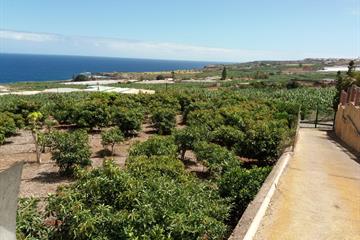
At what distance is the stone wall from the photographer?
19984 millimetres

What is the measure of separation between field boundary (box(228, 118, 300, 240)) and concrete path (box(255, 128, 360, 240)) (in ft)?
0.53

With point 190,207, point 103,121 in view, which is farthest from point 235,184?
point 103,121

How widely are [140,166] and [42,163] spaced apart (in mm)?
8661

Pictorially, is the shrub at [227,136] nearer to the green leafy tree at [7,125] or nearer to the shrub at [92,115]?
the shrub at [92,115]

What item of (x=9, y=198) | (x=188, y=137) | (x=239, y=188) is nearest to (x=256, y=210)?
(x=239, y=188)

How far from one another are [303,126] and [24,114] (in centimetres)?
2161

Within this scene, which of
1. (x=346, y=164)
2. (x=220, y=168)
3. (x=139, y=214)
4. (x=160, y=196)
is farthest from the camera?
(x=346, y=164)

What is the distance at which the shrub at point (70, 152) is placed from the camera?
578 inches

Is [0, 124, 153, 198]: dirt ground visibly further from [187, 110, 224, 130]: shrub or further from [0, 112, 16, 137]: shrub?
[187, 110, 224, 130]: shrub

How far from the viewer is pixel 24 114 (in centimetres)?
2509

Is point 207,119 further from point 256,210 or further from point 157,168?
point 256,210

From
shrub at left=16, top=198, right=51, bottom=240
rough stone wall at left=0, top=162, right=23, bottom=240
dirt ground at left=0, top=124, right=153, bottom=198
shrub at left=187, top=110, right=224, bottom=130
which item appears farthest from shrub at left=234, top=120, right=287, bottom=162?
rough stone wall at left=0, top=162, right=23, bottom=240

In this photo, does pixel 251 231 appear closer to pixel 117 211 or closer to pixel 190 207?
pixel 190 207

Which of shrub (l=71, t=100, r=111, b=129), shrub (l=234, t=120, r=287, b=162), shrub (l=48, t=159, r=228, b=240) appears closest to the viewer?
shrub (l=48, t=159, r=228, b=240)
